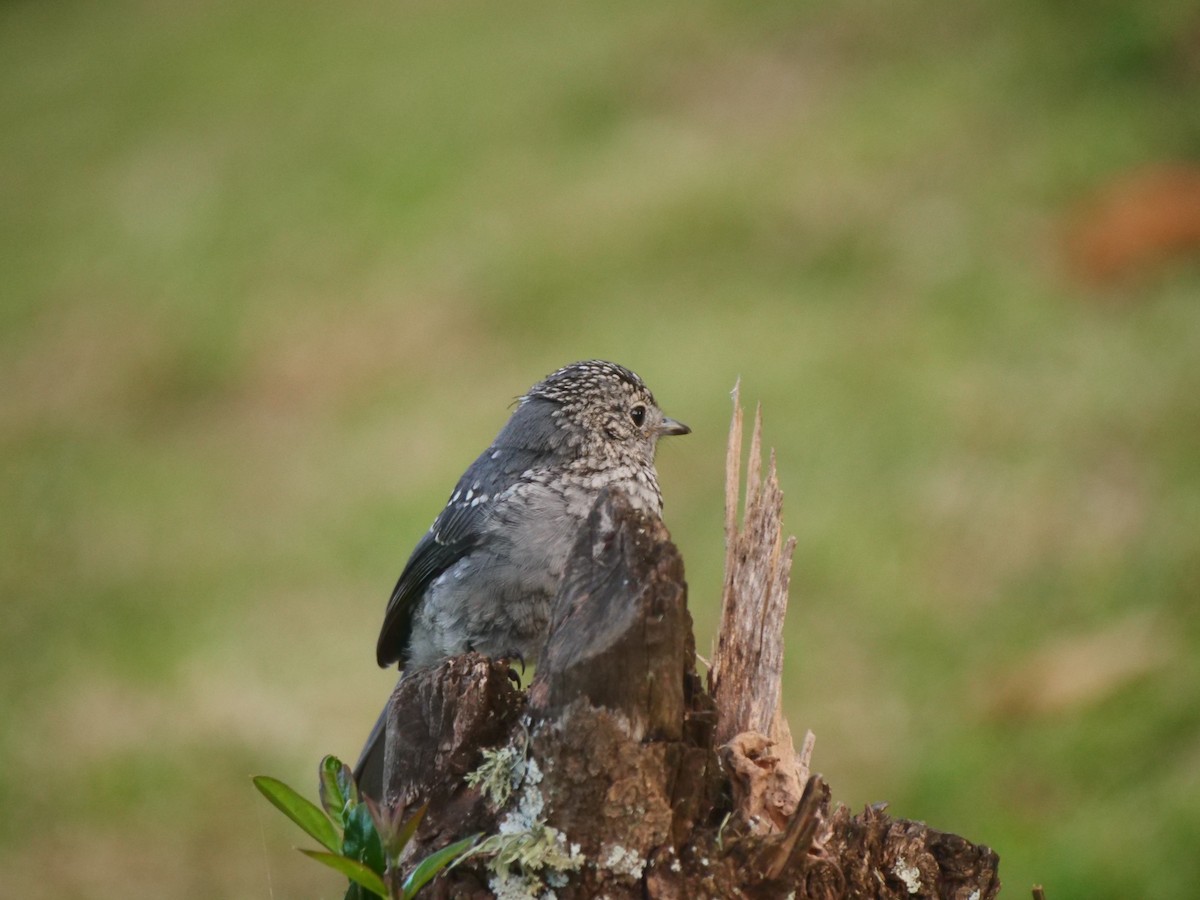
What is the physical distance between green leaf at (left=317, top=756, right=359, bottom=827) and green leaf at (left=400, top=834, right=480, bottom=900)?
8.5 inches

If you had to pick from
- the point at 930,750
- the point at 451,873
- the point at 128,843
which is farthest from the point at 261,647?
the point at 451,873

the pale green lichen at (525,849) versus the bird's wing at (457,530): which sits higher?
the bird's wing at (457,530)

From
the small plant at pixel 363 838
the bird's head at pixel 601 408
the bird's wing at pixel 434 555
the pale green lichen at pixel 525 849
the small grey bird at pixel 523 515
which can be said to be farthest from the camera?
the bird's head at pixel 601 408

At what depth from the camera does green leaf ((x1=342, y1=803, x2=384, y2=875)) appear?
266cm

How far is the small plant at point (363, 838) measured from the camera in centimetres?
259

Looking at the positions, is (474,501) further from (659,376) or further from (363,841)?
(659,376)

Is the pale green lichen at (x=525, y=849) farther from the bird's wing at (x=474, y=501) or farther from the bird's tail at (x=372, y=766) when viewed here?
the bird's wing at (x=474, y=501)

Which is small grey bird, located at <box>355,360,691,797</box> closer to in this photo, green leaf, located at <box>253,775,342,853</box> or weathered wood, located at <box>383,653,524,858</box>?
weathered wood, located at <box>383,653,524,858</box>

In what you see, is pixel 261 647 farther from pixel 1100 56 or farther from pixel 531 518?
pixel 1100 56

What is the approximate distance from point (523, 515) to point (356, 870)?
2237 millimetres

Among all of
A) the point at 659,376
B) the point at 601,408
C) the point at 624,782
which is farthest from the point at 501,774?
Result: the point at 659,376

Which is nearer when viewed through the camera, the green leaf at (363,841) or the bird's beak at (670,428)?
the green leaf at (363,841)

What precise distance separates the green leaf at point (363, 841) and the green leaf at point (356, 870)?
0.09 feet

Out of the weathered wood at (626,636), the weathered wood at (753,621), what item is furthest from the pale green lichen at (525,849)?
the weathered wood at (753,621)
